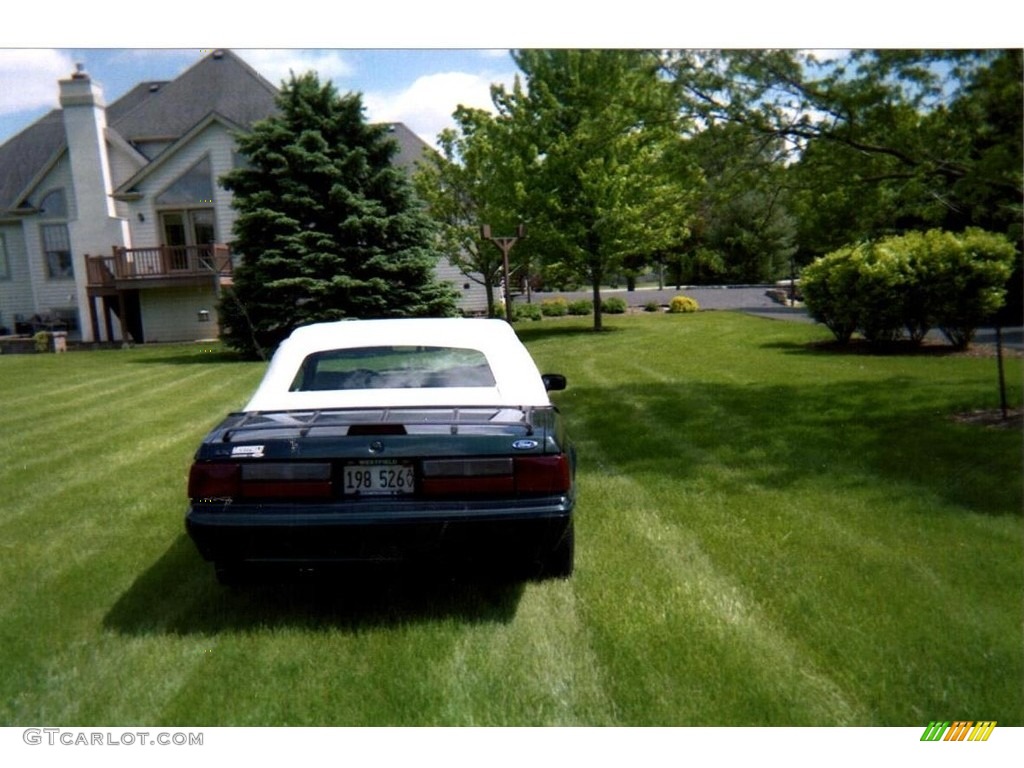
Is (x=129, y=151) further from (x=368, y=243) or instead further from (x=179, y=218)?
(x=368, y=243)

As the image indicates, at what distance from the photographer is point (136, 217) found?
20688 millimetres

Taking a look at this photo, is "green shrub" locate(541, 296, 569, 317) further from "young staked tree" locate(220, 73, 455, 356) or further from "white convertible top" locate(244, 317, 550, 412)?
"white convertible top" locate(244, 317, 550, 412)

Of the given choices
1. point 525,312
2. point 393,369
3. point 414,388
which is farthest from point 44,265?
point 414,388

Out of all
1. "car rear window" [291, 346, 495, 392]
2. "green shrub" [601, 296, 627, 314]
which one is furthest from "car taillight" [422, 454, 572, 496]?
"green shrub" [601, 296, 627, 314]

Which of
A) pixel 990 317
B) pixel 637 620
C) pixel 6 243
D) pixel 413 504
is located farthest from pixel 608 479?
pixel 6 243

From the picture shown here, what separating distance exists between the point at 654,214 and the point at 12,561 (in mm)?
14725

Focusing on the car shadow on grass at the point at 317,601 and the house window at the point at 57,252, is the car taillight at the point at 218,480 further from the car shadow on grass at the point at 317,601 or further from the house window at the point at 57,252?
the house window at the point at 57,252

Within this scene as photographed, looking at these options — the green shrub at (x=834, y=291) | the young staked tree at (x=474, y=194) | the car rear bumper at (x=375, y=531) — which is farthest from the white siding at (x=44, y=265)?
the car rear bumper at (x=375, y=531)

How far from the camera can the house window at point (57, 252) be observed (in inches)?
766

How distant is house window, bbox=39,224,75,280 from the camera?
19.5 metres

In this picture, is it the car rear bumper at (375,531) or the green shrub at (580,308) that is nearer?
the car rear bumper at (375,531)

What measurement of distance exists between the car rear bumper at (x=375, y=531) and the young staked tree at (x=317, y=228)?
44.8ft

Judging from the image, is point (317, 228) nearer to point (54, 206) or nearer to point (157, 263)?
point (157, 263)

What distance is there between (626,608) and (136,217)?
20.5 meters
